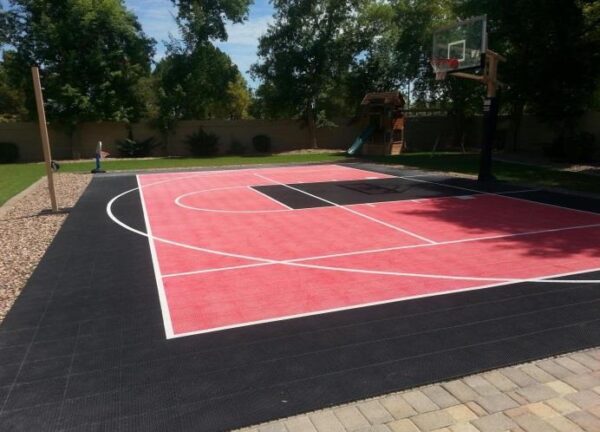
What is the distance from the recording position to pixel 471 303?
237 inches

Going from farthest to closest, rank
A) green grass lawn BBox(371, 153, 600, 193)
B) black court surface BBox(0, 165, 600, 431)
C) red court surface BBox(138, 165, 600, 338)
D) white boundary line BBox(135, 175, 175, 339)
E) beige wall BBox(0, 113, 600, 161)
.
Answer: beige wall BBox(0, 113, 600, 161) < green grass lawn BBox(371, 153, 600, 193) < red court surface BBox(138, 165, 600, 338) < white boundary line BBox(135, 175, 175, 339) < black court surface BBox(0, 165, 600, 431)

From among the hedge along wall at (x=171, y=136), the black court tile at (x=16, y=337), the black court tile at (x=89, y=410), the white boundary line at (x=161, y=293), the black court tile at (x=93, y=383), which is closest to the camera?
the black court tile at (x=89, y=410)

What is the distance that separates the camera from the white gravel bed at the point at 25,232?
7094mm

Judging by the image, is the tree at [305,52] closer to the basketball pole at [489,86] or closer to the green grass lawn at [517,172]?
the green grass lawn at [517,172]

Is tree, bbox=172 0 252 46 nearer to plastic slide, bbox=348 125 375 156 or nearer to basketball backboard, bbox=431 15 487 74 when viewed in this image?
plastic slide, bbox=348 125 375 156

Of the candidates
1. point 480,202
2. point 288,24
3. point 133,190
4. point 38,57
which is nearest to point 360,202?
point 480,202

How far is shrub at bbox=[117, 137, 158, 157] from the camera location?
29.8 m

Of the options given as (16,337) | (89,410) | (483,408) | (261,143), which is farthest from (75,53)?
(483,408)

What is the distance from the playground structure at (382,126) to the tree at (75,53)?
50.2 ft

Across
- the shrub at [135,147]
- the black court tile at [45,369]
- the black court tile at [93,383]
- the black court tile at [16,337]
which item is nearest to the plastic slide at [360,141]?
the shrub at [135,147]

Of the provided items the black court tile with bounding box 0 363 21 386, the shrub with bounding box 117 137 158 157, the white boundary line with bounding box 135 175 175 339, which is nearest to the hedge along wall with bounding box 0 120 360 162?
the shrub with bounding box 117 137 158 157

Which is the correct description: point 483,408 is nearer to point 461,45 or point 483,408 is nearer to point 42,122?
point 42,122

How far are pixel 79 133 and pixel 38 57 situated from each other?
16.3ft

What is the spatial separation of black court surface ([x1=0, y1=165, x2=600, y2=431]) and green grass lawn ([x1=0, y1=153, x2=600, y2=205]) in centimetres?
983
